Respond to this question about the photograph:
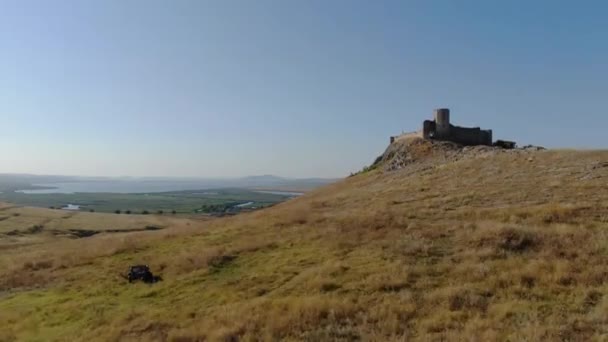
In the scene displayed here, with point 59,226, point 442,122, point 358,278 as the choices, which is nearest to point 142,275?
point 358,278

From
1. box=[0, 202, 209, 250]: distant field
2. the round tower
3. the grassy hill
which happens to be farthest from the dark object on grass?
box=[0, 202, 209, 250]: distant field

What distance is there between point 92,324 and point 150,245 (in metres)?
11.8

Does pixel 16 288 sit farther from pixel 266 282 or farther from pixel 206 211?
pixel 206 211

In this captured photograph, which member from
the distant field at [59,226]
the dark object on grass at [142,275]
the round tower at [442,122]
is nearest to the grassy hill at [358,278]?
the dark object on grass at [142,275]

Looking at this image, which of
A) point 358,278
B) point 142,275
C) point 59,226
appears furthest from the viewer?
point 59,226

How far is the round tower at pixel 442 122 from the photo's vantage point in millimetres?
49031

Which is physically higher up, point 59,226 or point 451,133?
point 451,133

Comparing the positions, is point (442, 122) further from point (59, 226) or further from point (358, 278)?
point (59, 226)

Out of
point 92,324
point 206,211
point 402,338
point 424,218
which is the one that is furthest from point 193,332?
point 206,211

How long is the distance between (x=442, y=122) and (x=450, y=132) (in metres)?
1.65

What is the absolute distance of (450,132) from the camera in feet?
166

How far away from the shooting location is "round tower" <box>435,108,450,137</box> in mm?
49031

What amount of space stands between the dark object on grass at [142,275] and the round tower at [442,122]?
3767 centimetres

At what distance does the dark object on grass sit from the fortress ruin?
37932 mm
